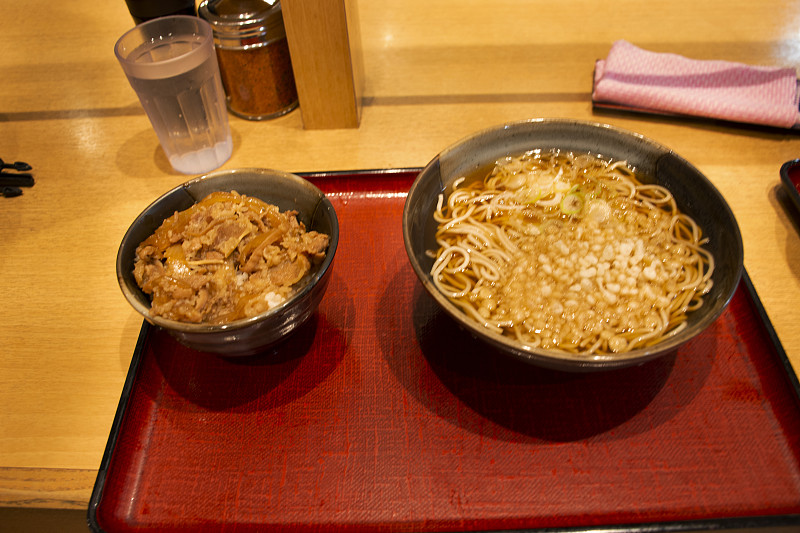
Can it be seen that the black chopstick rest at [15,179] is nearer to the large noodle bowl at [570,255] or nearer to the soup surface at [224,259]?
the soup surface at [224,259]

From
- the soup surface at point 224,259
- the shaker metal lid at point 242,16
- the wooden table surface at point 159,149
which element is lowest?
the wooden table surface at point 159,149

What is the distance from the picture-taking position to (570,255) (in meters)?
1.48

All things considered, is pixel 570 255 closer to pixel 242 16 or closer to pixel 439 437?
pixel 439 437

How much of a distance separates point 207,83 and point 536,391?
171cm

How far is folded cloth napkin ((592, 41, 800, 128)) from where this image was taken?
2.19 m

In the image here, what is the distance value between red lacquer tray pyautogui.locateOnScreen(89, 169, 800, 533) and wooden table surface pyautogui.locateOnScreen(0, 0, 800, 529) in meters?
0.19

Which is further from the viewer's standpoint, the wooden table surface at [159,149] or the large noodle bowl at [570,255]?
the wooden table surface at [159,149]

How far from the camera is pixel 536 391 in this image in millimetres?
1401

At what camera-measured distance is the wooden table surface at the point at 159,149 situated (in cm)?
152

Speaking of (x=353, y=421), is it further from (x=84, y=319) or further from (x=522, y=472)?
(x=84, y=319)

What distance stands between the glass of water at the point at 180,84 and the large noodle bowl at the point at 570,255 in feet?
3.70

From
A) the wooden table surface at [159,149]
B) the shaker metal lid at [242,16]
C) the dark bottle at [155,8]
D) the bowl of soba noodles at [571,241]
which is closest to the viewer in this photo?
the bowl of soba noodles at [571,241]

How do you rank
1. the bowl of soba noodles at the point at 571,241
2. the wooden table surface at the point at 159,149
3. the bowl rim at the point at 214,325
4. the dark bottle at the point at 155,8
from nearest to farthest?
1. the bowl rim at the point at 214,325
2. the bowl of soba noodles at the point at 571,241
3. the wooden table surface at the point at 159,149
4. the dark bottle at the point at 155,8

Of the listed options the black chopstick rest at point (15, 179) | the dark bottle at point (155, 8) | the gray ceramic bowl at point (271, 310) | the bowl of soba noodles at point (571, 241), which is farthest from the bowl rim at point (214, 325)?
the dark bottle at point (155, 8)
